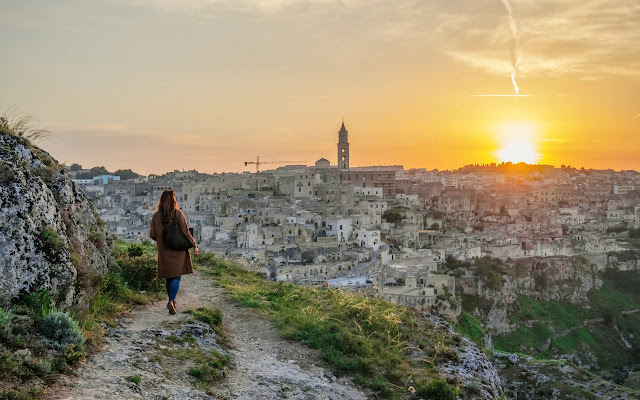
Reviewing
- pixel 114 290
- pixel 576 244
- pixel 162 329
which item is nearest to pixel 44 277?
pixel 162 329

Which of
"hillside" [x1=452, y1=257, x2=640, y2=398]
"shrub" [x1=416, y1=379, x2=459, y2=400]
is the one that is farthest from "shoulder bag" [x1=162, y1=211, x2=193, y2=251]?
"hillside" [x1=452, y1=257, x2=640, y2=398]

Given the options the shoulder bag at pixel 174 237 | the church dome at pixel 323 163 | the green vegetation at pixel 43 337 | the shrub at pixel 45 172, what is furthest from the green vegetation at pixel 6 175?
the church dome at pixel 323 163

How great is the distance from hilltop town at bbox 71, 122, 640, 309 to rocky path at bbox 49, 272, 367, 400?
10.2m

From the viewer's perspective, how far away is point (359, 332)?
7.98 m

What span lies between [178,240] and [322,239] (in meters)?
34.3

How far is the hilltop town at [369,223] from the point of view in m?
35.9

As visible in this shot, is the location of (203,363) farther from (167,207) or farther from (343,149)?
(343,149)

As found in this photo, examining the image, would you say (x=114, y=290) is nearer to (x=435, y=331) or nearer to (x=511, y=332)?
(x=435, y=331)

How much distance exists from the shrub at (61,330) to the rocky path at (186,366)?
262mm

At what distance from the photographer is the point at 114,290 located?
756 cm

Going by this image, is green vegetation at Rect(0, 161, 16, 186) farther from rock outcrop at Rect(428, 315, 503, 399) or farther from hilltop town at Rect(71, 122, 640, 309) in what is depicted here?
hilltop town at Rect(71, 122, 640, 309)

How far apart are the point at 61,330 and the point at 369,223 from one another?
45448 millimetres

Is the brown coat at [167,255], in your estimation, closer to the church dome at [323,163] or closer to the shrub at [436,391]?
the shrub at [436,391]

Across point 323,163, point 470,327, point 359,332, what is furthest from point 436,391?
point 323,163
